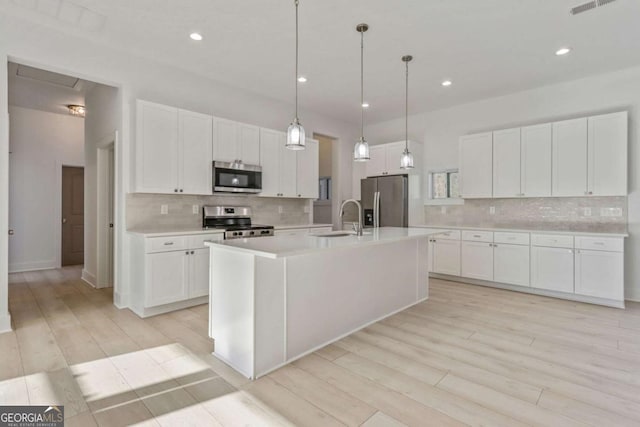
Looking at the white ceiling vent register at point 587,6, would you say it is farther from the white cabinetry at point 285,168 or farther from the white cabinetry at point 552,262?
the white cabinetry at point 285,168

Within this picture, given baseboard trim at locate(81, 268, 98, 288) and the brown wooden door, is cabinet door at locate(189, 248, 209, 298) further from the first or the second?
the brown wooden door

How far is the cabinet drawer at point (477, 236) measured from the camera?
468cm

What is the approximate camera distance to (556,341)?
283cm

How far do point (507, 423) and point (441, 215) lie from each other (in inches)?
168

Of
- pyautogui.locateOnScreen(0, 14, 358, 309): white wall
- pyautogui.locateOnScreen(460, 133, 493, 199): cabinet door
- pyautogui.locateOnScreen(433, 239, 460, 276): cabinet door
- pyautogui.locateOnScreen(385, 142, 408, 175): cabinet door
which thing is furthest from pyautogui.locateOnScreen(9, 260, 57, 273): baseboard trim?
pyautogui.locateOnScreen(460, 133, 493, 199): cabinet door

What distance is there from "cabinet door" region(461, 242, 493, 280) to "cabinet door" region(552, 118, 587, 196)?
3.81ft

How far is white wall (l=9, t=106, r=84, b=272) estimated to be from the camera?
18.9 ft

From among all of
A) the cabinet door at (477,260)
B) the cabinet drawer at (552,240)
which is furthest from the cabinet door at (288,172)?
the cabinet drawer at (552,240)

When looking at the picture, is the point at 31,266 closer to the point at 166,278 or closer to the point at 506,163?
the point at 166,278

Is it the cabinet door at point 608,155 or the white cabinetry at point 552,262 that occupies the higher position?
the cabinet door at point 608,155

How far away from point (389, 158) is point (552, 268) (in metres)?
3.00

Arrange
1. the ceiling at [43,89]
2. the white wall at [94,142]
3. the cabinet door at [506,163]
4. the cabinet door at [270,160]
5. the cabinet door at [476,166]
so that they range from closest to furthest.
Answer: the white wall at [94,142], the ceiling at [43,89], the cabinet door at [506,163], the cabinet door at [270,160], the cabinet door at [476,166]

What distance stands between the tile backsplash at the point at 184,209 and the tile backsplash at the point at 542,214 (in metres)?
2.79

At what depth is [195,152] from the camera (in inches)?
159
